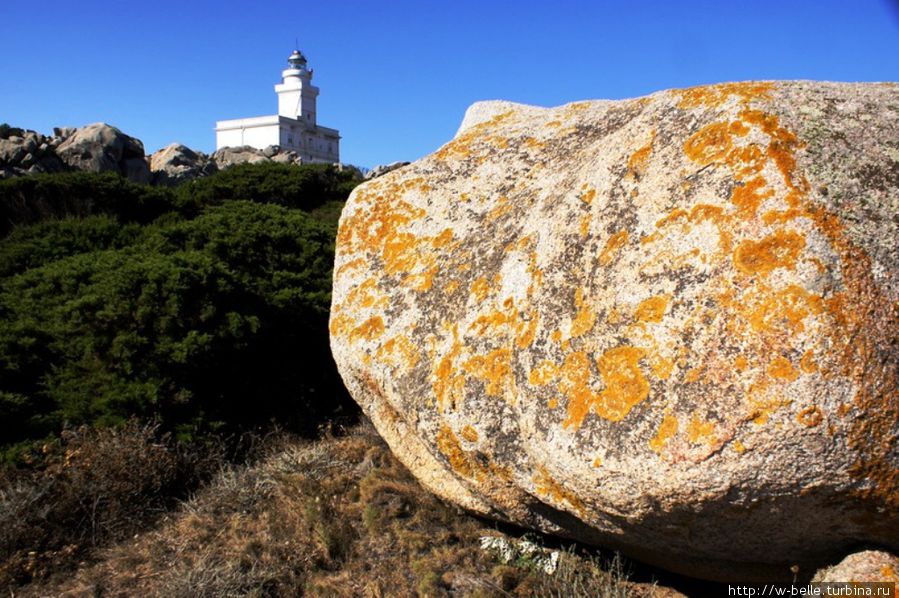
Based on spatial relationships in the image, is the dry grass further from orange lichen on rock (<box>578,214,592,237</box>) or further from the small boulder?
the small boulder

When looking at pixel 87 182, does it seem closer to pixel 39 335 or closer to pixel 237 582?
pixel 39 335

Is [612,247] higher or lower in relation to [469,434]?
higher

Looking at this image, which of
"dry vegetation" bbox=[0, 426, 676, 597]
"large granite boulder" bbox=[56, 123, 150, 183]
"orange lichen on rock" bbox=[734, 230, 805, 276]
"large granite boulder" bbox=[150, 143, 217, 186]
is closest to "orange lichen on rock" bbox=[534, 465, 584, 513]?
"dry vegetation" bbox=[0, 426, 676, 597]

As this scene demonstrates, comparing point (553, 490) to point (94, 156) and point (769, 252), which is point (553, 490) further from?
point (94, 156)

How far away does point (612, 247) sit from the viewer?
2898 millimetres

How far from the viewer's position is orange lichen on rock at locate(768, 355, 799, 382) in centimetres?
235

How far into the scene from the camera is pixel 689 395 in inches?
98.7

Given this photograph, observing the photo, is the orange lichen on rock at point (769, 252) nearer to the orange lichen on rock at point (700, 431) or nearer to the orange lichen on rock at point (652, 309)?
the orange lichen on rock at point (652, 309)

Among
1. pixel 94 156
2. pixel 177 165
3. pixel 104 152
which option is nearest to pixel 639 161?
pixel 94 156

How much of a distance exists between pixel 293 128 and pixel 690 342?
70.3 metres

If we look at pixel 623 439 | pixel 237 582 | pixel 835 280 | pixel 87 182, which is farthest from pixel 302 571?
pixel 87 182

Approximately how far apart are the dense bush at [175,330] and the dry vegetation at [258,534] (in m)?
0.46

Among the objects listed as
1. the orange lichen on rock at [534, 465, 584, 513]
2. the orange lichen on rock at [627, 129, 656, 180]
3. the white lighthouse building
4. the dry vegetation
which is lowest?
the dry vegetation

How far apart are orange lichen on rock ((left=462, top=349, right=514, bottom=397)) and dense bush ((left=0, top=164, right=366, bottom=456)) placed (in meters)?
2.64
